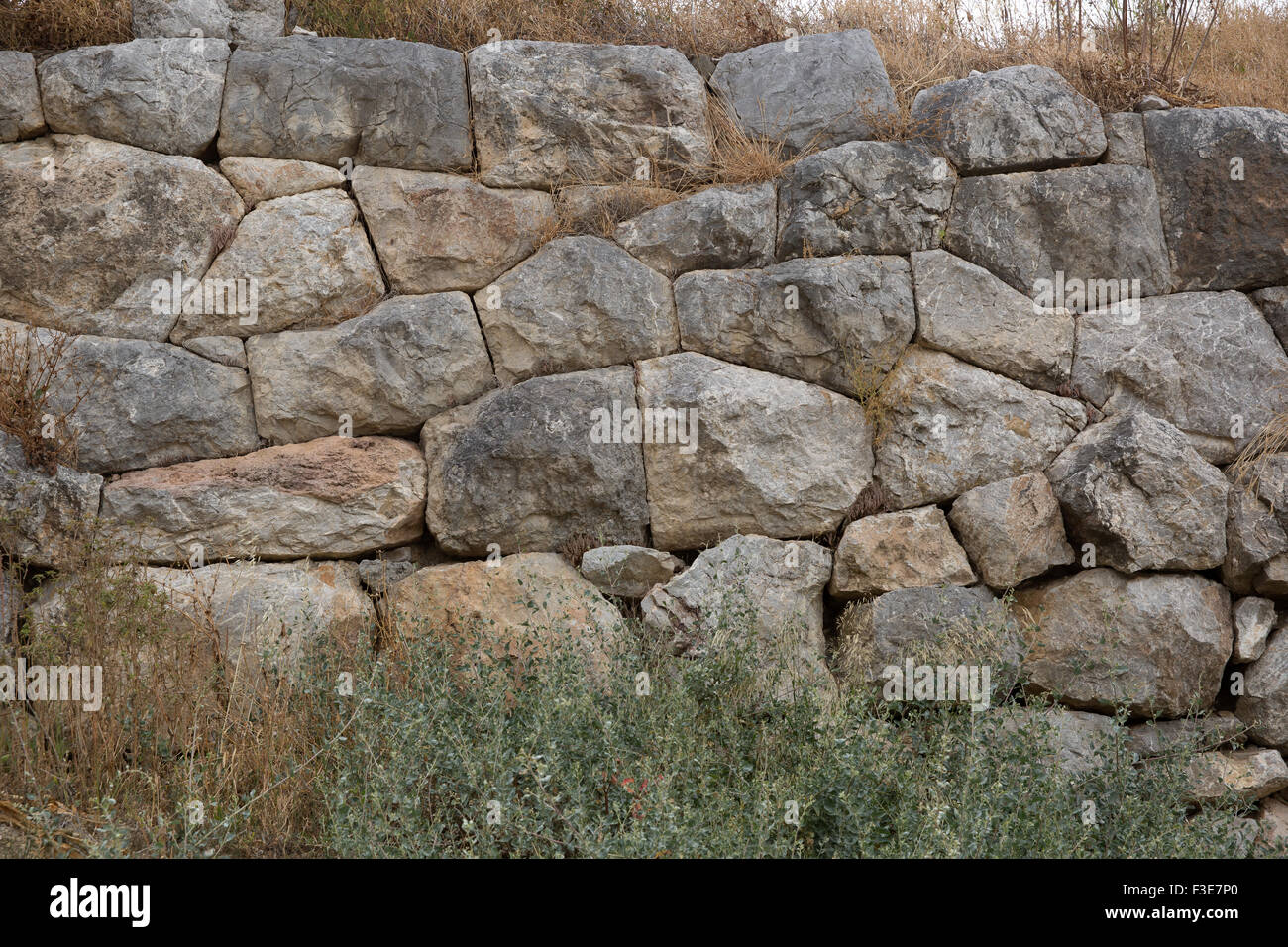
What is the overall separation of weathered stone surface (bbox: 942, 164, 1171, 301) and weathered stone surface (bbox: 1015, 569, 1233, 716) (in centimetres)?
189

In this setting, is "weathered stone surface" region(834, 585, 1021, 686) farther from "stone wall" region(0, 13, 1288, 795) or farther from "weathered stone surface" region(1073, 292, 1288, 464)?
"weathered stone surface" region(1073, 292, 1288, 464)

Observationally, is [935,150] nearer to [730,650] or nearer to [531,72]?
[531,72]

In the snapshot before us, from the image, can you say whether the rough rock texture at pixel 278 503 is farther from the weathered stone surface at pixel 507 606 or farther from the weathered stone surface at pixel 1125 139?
the weathered stone surface at pixel 1125 139

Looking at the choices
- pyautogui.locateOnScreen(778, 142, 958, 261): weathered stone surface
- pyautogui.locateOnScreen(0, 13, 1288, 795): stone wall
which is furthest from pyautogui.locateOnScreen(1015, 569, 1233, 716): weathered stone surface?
pyautogui.locateOnScreen(778, 142, 958, 261): weathered stone surface

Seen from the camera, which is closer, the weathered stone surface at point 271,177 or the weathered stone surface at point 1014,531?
the weathered stone surface at point 1014,531

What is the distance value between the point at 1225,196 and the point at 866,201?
2290 mm

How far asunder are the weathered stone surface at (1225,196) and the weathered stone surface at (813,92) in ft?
6.15

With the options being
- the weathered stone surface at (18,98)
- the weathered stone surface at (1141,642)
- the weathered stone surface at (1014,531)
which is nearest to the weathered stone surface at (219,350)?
the weathered stone surface at (18,98)

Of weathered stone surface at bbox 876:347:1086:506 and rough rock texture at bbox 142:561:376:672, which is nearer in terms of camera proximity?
rough rock texture at bbox 142:561:376:672

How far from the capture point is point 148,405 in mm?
5758

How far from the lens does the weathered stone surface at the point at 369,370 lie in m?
5.97

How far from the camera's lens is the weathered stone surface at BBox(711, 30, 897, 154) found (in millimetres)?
6570

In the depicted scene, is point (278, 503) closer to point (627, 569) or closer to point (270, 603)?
point (270, 603)

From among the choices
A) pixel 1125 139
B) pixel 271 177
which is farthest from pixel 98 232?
pixel 1125 139
